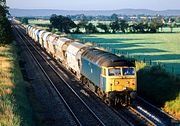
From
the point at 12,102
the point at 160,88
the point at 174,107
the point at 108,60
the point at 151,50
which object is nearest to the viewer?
the point at 12,102

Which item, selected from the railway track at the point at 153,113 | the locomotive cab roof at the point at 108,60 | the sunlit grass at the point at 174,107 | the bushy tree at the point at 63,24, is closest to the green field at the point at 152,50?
the railway track at the point at 153,113

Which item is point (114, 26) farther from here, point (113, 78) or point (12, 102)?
point (12, 102)

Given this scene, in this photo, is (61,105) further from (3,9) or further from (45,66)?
(3,9)

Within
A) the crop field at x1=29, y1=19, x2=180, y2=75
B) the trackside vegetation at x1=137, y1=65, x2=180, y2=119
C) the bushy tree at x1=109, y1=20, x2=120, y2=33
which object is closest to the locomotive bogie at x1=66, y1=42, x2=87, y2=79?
the trackside vegetation at x1=137, y1=65, x2=180, y2=119

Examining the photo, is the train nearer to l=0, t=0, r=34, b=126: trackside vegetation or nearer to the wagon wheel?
the wagon wheel

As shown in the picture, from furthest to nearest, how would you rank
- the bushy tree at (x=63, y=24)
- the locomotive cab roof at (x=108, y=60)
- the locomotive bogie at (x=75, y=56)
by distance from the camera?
the bushy tree at (x=63, y=24), the locomotive bogie at (x=75, y=56), the locomotive cab roof at (x=108, y=60)

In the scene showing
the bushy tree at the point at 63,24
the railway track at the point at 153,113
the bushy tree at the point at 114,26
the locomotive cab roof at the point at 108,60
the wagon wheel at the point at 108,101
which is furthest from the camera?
the bushy tree at the point at 114,26

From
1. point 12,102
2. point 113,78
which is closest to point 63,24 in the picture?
point 113,78

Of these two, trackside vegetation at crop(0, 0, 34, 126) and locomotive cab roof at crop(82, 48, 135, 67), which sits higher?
locomotive cab roof at crop(82, 48, 135, 67)

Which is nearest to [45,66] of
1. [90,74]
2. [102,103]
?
[90,74]

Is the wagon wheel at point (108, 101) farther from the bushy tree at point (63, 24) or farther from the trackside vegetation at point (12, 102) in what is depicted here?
the bushy tree at point (63, 24)

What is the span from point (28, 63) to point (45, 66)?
3.46 meters

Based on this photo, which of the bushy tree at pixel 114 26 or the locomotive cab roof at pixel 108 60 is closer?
the locomotive cab roof at pixel 108 60

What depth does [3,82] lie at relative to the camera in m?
28.5
